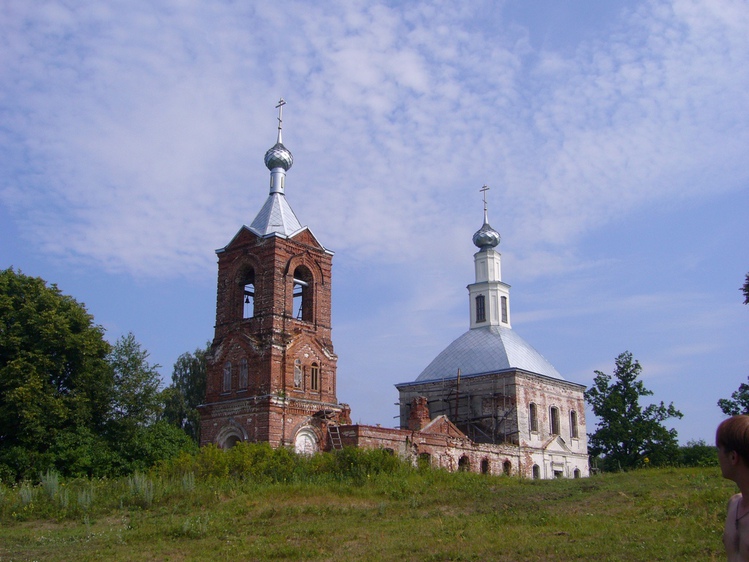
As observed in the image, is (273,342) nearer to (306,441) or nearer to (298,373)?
(298,373)

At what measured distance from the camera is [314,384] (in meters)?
30.1

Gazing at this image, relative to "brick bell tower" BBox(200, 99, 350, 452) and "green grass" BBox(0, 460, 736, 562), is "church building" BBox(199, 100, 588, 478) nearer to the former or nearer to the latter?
"brick bell tower" BBox(200, 99, 350, 452)

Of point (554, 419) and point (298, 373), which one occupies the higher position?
point (298, 373)

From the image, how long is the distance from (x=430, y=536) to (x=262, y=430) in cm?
1558

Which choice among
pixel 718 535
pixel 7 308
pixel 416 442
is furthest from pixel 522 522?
pixel 7 308

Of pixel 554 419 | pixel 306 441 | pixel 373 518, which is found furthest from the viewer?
pixel 554 419

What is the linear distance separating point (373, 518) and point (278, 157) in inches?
793

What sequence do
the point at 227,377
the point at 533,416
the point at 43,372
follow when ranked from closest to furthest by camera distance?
the point at 43,372 < the point at 227,377 < the point at 533,416

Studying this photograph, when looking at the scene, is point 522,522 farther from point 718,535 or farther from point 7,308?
point 7,308

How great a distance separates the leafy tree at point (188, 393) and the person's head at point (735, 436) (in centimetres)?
4103

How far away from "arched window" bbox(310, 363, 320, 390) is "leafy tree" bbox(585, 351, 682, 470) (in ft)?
52.4

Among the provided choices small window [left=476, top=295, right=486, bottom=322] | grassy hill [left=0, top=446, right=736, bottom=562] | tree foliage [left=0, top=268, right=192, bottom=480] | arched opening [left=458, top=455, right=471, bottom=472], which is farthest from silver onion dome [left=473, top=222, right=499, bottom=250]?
grassy hill [left=0, top=446, right=736, bottom=562]

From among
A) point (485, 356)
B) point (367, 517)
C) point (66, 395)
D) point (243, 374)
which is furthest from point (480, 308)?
point (367, 517)

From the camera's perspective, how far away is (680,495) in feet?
51.0
